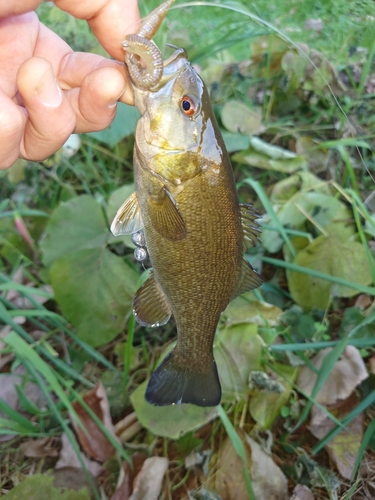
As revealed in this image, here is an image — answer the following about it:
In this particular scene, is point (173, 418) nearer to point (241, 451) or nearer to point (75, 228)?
point (241, 451)

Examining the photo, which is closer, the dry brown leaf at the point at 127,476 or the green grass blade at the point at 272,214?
the dry brown leaf at the point at 127,476

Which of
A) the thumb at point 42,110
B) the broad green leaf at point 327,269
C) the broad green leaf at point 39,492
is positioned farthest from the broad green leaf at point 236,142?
the broad green leaf at point 39,492

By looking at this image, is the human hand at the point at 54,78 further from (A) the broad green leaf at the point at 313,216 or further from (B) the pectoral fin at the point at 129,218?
(A) the broad green leaf at the point at 313,216

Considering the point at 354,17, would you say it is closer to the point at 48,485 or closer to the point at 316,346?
the point at 316,346

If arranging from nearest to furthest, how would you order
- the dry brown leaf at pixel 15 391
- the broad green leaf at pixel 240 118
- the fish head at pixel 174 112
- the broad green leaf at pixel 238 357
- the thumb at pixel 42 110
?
the thumb at pixel 42 110
the fish head at pixel 174 112
the broad green leaf at pixel 238 357
the dry brown leaf at pixel 15 391
the broad green leaf at pixel 240 118

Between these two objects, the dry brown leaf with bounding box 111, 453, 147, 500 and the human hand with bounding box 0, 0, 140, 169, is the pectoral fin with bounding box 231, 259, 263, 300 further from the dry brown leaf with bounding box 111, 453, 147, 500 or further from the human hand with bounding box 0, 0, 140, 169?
the dry brown leaf with bounding box 111, 453, 147, 500

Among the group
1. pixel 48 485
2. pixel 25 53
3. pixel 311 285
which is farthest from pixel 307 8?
pixel 48 485
